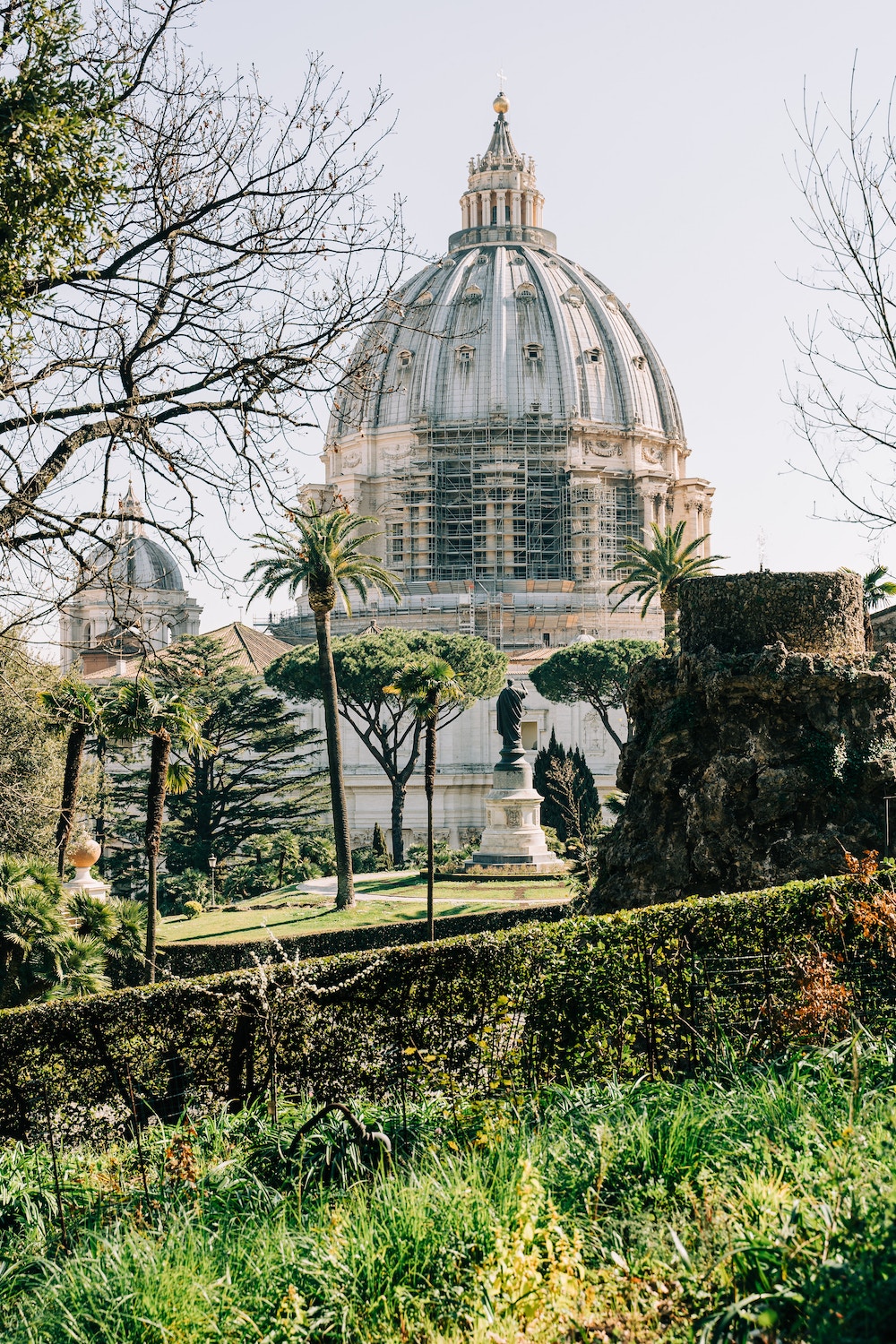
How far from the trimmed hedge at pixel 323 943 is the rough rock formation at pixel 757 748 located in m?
9.42

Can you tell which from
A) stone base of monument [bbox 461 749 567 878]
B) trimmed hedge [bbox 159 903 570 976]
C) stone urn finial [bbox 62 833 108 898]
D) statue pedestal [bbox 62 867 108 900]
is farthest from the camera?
stone base of monument [bbox 461 749 567 878]

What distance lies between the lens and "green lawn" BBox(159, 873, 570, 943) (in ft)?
92.4

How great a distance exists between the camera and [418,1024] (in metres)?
7.13

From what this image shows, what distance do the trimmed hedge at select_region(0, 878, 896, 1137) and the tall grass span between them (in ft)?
3.52

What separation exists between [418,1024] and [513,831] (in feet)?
102

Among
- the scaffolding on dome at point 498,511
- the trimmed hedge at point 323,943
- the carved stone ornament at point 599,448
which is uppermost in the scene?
the carved stone ornament at point 599,448

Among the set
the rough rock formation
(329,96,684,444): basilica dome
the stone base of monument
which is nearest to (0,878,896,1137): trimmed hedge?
the rough rock formation

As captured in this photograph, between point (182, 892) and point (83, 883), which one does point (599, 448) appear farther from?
point (83, 883)

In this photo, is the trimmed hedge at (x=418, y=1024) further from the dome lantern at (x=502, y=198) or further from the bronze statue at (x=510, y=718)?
the dome lantern at (x=502, y=198)

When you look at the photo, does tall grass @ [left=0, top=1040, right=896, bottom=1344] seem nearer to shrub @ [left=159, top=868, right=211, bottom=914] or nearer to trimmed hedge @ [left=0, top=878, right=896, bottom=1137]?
trimmed hedge @ [left=0, top=878, right=896, bottom=1137]

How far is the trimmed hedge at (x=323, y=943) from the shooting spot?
23.6 metres

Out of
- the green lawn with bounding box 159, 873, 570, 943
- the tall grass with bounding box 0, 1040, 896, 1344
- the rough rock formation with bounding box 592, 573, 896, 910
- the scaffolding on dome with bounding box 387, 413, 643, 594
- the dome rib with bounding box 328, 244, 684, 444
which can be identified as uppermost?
the dome rib with bounding box 328, 244, 684, 444

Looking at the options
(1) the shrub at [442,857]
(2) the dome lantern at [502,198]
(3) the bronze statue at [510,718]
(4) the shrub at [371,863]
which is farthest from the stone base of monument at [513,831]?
(2) the dome lantern at [502,198]

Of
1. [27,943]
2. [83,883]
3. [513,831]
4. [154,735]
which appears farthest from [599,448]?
[27,943]
